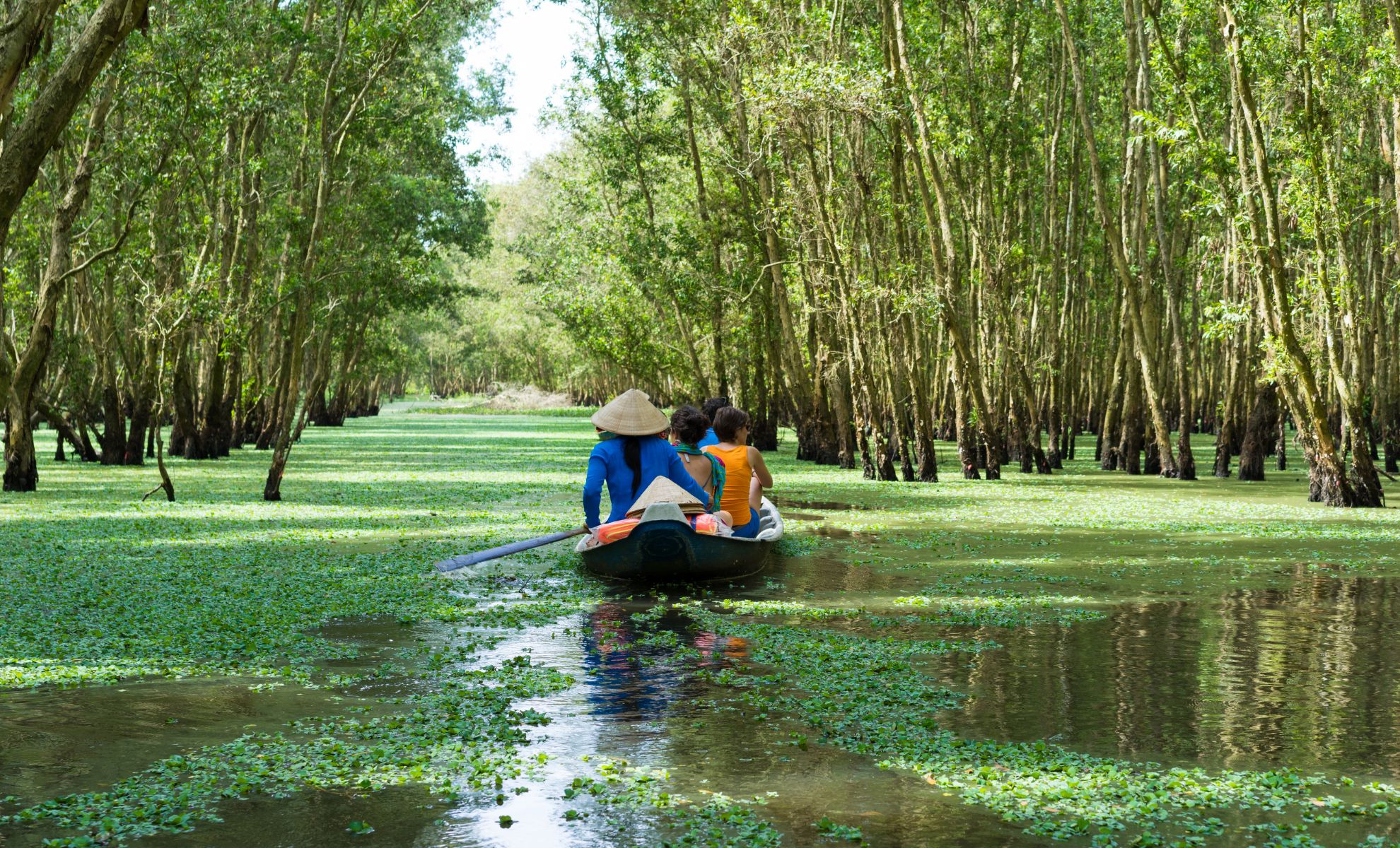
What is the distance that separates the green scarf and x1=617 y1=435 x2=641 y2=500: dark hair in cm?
63

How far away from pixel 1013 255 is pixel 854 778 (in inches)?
839

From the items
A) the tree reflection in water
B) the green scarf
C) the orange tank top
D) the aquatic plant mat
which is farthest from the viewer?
the orange tank top

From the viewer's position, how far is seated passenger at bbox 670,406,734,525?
1155 centimetres

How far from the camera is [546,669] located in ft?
24.2

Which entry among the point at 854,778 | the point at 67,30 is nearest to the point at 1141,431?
the point at 67,30

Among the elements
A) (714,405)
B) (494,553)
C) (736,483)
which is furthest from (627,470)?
(714,405)

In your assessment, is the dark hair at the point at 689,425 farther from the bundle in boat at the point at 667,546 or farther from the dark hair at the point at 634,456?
the bundle in boat at the point at 667,546

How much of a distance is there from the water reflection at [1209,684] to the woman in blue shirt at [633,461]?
3.40m

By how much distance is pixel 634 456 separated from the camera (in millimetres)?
10859

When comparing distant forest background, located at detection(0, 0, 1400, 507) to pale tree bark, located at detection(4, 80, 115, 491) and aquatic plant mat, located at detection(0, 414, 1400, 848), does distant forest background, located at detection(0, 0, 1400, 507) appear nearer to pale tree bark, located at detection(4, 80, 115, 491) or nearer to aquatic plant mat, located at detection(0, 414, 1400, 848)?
pale tree bark, located at detection(4, 80, 115, 491)

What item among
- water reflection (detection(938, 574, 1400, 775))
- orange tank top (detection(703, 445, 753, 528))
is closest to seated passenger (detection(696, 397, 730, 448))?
orange tank top (detection(703, 445, 753, 528))

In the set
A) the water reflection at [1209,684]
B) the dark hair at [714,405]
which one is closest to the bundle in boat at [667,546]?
the dark hair at [714,405]

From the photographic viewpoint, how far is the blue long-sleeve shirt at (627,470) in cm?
1081

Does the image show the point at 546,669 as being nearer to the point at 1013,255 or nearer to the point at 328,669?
the point at 328,669
